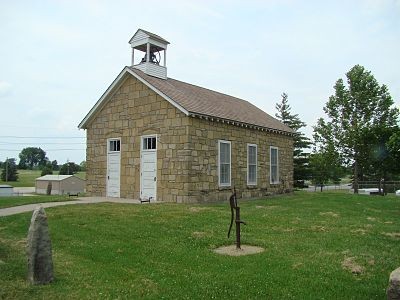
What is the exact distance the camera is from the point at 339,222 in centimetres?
1139

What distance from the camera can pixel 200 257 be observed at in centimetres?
746

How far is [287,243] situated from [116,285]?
3995mm

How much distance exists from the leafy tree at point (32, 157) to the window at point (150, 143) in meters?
105

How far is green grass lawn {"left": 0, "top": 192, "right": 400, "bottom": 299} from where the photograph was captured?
5734 millimetres

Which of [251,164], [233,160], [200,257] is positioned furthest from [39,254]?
[251,164]

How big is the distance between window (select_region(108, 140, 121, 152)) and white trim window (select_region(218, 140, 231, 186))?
4.76 m

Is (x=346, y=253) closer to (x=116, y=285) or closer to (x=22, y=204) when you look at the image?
(x=116, y=285)

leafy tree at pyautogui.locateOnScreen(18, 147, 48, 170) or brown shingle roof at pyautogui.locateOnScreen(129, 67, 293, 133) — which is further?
leafy tree at pyautogui.locateOnScreen(18, 147, 48, 170)

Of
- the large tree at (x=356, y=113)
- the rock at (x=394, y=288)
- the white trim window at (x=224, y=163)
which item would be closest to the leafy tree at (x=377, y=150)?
the large tree at (x=356, y=113)

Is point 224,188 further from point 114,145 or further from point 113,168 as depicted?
point 114,145

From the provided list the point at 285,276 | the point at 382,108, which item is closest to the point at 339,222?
the point at 285,276

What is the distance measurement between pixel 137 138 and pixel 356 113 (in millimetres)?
18186

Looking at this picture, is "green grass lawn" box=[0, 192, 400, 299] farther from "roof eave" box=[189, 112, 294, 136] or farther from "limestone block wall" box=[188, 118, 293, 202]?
"roof eave" box=[189, 112, 294, 136]

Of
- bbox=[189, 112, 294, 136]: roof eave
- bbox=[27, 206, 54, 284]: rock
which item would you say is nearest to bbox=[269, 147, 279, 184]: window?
bbox=[189, 112, 294, 136]: roof eave
